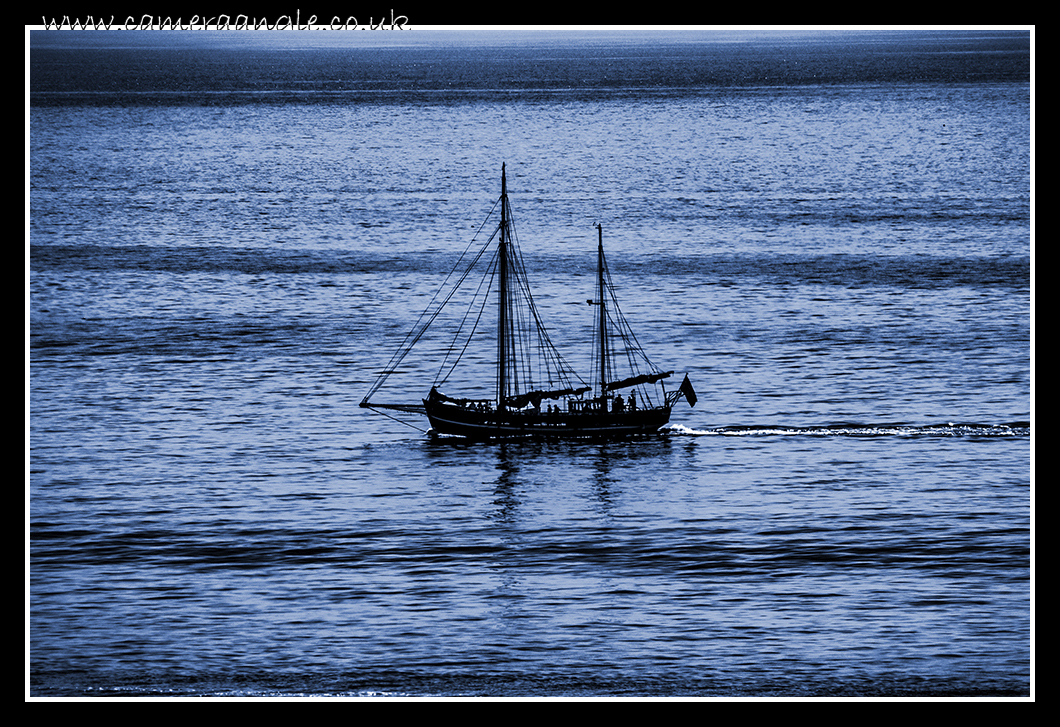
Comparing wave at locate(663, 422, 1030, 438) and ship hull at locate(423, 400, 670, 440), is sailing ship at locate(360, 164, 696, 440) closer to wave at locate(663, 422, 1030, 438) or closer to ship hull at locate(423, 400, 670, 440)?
ship hull at locate(423, 400, 670, 440)

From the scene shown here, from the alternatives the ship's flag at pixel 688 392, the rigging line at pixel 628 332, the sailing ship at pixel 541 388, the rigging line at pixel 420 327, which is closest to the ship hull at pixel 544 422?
the sailing ship at pixel 541 388

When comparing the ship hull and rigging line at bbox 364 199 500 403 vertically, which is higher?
rigging line at bbox 364 199 500 403

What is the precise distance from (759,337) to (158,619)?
50.5m

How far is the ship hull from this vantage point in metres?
71.8

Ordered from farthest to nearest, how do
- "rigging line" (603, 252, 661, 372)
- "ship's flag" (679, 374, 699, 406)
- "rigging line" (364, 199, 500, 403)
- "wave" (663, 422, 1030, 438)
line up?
"rigging line" (603, 252, 661, 372) < "rigging line" (364, 199, 500, 403) < "wave" (663, 422, 1030, 438) < "ship's flag" (679, 374, 699, 406)

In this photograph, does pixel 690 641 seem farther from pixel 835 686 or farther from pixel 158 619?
pixel 158 619

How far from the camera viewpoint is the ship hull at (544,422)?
71.8 metres

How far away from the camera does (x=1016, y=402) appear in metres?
77.8

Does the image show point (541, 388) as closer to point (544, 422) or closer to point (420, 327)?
point (544, 422)

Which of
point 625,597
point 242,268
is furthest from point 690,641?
point 242,268

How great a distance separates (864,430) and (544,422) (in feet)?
48.2

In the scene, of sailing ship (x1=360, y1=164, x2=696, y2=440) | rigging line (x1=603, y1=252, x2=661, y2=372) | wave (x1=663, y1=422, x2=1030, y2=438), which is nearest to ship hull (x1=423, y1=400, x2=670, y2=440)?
sailing ship (x1=360, y1=164, x2=696, y2=440)

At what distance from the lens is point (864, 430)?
7306cm

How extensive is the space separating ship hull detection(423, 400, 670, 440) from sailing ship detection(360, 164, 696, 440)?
1.8 inches
